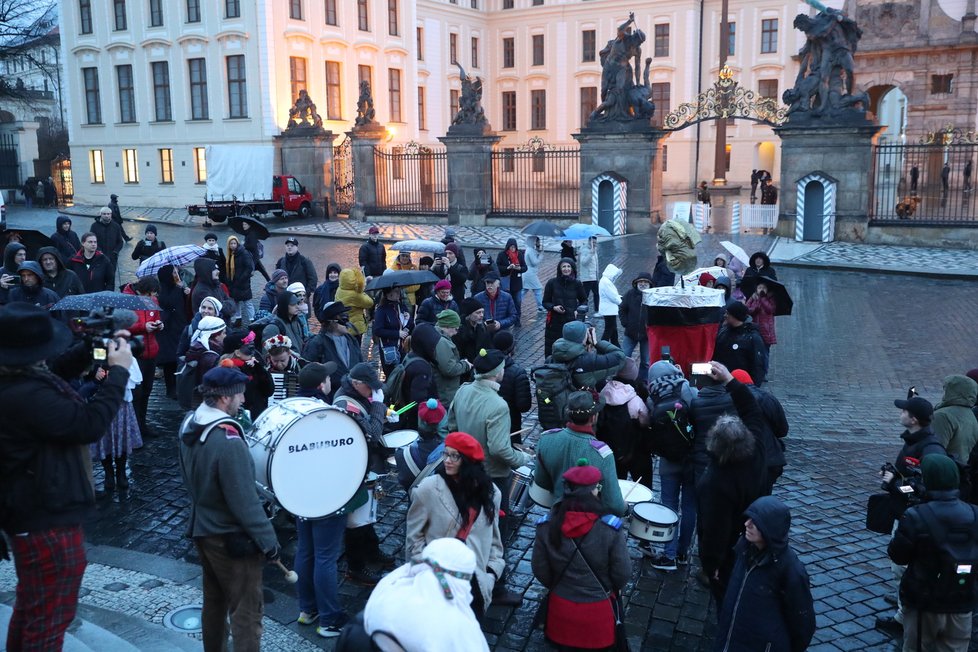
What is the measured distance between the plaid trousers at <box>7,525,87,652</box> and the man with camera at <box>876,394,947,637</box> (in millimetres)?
4475

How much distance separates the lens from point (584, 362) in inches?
269

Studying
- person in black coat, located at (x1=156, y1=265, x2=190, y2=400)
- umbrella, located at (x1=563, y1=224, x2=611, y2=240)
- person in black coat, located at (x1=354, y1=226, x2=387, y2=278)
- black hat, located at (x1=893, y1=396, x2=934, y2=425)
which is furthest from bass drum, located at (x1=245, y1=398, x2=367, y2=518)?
person in black coat, located at (x1=354, y1=226, x2=387, y2=278)

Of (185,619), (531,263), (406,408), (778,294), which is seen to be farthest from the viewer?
(531,263)

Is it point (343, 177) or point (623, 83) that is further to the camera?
point (343, 177)

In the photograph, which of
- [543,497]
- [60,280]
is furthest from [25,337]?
[60,280]

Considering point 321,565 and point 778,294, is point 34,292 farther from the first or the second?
point 778,294

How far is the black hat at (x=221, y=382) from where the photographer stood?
15.4 feet

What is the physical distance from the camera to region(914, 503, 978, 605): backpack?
4836mm

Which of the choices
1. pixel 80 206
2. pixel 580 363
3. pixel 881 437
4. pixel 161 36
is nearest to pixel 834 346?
pixel 881 437

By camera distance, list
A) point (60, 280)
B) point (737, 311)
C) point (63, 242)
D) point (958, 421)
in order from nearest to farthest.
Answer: point (958, 421), point (737, 311), point (60, 280), point (63, 242)

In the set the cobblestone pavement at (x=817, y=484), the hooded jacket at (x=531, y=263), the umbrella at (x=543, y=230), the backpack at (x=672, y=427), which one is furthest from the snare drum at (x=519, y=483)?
the hooded jacket at (x=531, y=263)

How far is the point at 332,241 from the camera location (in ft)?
92.3

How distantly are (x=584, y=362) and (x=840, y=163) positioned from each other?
65.7ft

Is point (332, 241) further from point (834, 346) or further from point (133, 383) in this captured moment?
point (133, 383)
